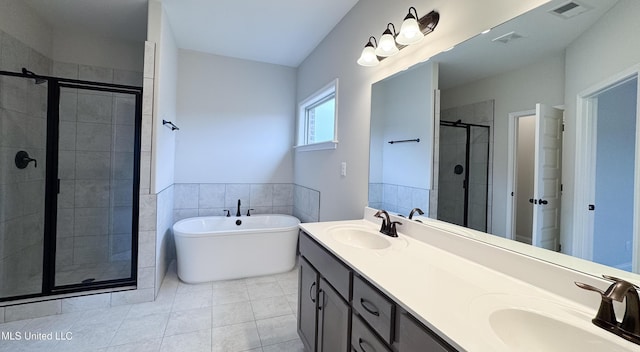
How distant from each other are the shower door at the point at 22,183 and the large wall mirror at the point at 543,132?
10.0 feet

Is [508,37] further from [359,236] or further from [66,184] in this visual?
[66,184]

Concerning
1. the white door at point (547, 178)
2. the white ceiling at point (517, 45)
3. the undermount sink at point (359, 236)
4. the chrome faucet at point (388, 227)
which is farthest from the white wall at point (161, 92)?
the white door at point (547, 178)

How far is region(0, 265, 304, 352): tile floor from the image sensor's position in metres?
1.80

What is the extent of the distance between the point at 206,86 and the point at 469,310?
11.9 feet

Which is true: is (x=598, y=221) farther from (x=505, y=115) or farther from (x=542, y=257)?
(x=505, y=115)

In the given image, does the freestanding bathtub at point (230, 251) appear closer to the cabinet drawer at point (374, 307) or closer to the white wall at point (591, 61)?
the cabinet drawer at point (374, 307)

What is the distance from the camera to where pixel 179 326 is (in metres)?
2.03

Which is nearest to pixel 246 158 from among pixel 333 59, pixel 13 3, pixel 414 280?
pixel 333 59

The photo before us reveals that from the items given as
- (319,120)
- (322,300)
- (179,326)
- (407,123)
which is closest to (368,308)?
(322,300)

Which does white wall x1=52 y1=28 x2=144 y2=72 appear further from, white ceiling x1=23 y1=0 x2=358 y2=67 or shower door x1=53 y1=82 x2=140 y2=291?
shower door x1=53 y1=82 x2=140 y2=291

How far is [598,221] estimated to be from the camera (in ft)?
2.90

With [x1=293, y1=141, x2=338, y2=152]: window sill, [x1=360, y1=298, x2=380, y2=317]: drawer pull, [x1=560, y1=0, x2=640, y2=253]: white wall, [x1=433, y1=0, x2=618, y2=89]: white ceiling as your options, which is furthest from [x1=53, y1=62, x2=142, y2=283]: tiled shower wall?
[x1=560, y1=0, x2=640, y2=253]: white wall

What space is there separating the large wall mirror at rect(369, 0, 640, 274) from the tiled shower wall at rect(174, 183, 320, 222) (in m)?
1.78

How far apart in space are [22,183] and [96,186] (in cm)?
53
